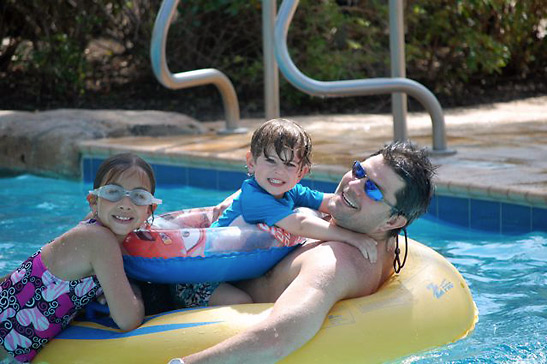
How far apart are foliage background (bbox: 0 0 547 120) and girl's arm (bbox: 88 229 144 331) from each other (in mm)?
6487

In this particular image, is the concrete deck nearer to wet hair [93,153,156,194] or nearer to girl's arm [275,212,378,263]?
girl's arm [275,212,378,263]

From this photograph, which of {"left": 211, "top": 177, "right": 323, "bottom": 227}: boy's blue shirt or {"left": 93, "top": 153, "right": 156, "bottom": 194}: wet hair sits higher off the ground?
{"left": 93, "top": 153, "right": 156, "bottom": 194}: wet hair

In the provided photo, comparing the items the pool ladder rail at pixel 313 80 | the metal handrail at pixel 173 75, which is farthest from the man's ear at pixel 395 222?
the metal handrail at pixel 173 75

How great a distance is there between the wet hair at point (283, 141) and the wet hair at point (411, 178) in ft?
1.02

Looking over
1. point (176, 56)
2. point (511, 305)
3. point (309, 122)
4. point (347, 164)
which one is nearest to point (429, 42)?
point (309, 122)

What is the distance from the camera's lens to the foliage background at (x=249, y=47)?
31.3ft

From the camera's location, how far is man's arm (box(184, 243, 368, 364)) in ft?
9.14

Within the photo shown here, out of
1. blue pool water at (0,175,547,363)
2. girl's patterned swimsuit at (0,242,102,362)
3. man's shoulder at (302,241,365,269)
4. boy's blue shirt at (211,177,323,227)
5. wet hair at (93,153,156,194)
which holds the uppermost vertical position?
wet hair at (93,153,156,194)

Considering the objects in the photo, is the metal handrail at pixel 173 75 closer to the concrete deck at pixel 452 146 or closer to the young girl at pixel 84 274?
the concrete deck at pixel 452 146

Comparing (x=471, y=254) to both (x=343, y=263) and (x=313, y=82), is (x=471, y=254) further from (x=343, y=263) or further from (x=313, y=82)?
(x=343, y=263)

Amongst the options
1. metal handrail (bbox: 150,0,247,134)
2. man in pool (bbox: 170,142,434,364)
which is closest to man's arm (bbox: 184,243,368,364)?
man in pool (bbox: 170,142,434,364)

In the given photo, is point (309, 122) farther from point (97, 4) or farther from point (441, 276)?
point (441, 276)

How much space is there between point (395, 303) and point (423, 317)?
0.13 meters

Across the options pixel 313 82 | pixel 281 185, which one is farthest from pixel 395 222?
pixel 313 82
